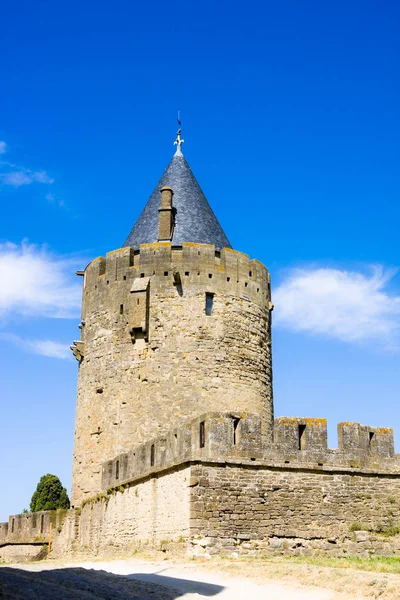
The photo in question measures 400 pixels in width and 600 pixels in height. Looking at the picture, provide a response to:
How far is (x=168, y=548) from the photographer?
43.4 feet

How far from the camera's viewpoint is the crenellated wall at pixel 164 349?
1958 centimetres

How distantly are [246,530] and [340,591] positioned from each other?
422cm

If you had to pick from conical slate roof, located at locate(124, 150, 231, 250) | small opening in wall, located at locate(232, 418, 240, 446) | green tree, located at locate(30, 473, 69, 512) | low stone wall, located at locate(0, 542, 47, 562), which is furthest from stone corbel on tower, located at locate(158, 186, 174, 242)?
green tree, located at locate(30, 473, 69, 512)

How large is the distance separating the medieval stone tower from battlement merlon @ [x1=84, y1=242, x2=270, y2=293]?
0.03m

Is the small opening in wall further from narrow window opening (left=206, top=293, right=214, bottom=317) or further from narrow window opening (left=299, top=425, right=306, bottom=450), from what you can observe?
narrow window opening (left=206, top=293, right=214, bottom=317)

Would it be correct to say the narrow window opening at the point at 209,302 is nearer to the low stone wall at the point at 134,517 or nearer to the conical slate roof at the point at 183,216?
the conical slate roof at the point at 183,216

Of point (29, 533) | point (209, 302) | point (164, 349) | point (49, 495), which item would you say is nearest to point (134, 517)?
point (164, 349)

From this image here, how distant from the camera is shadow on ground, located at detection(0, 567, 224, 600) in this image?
324 inches

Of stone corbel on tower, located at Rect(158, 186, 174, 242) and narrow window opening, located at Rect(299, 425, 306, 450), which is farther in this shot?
stone corbel on tower, located at Rect(158, 186, 174, 242)

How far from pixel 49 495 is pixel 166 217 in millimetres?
19485

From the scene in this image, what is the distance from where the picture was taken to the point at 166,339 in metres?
19.9

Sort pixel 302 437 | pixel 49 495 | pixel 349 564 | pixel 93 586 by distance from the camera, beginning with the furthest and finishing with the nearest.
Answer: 1. pixel 49 495
2. pixel 302 437
3. pixel 349 564
4. pixel 93 586

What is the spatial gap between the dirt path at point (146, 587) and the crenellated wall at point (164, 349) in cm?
828

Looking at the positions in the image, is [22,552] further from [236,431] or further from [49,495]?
[49,495]
